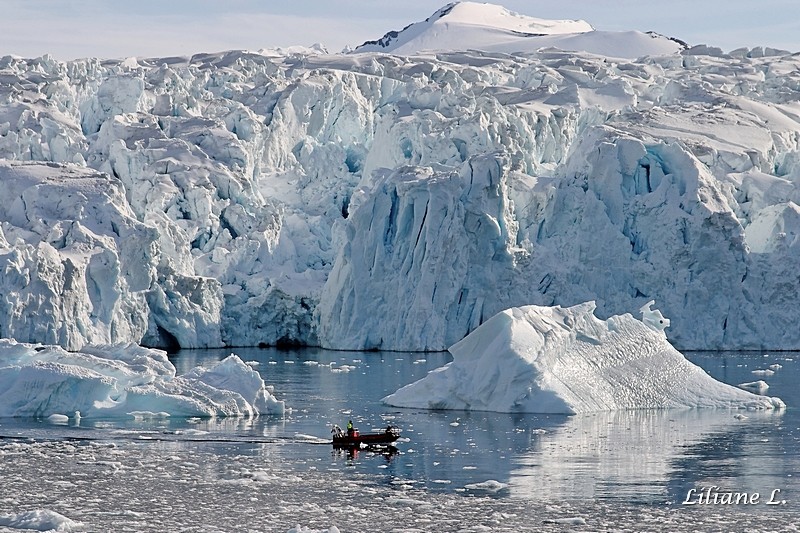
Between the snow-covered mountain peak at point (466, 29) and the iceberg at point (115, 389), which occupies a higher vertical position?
the snow-covered mountain peak at point (466, 29)

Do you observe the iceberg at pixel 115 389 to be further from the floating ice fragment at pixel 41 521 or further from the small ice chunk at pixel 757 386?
the small ice chunk at pixel 757 386

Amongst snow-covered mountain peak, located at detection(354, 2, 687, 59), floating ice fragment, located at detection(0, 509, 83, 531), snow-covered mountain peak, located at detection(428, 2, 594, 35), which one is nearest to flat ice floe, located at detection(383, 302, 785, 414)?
floating ice fragment, located at detection(0, 509, 83, 531)

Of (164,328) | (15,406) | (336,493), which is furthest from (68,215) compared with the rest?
(336,493)

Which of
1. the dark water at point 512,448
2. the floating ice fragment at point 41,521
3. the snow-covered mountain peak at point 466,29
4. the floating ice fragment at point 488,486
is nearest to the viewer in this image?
the floating ice fragment at point 41,521
